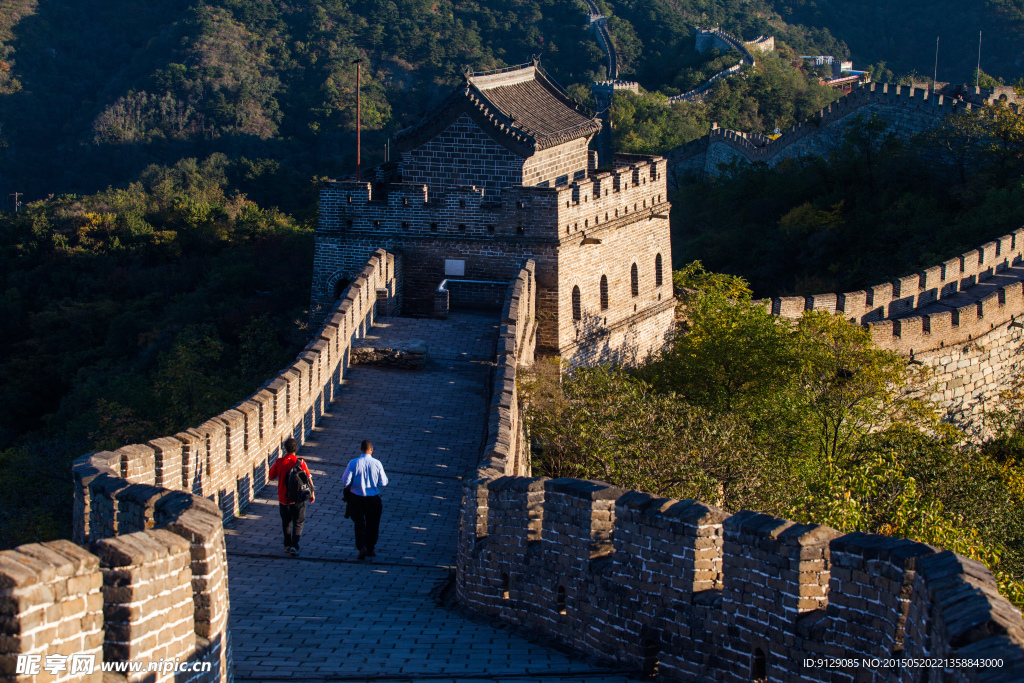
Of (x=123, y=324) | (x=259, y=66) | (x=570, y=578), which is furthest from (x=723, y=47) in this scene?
(x=570, y=578)

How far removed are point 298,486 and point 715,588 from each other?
352 cm

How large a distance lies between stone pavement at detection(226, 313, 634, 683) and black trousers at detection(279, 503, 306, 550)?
0.39 ft

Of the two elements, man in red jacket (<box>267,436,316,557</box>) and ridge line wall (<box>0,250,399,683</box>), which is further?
man in red jacket (<box>267,436,316,557</box>)

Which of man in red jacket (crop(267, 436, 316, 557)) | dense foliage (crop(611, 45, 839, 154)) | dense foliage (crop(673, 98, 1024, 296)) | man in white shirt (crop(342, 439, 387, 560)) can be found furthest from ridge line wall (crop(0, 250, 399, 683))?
dense foliage (crop(611, 45, 839, 154))

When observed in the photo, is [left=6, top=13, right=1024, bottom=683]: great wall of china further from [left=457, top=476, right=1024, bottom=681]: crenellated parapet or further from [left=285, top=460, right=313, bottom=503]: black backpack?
[left=285, top=460, right=313, bottom=503]: black backpack

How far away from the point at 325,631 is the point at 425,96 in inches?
2685

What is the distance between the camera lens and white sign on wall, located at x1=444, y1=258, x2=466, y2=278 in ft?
59.6

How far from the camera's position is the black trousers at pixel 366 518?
9219 mm

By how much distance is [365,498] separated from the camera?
9.19 metres

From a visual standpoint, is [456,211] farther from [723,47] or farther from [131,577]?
[723,47]

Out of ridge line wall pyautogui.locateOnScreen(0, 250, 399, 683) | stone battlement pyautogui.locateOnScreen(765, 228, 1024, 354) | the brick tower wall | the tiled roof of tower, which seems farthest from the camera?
stone battlement pyautogui.locateOnScreen(765, 228, 1024, 354)

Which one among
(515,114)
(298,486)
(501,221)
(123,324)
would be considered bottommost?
(298,486)

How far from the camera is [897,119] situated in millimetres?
37594

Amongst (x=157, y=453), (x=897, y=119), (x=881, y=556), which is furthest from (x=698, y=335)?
(x=897, y=119)
